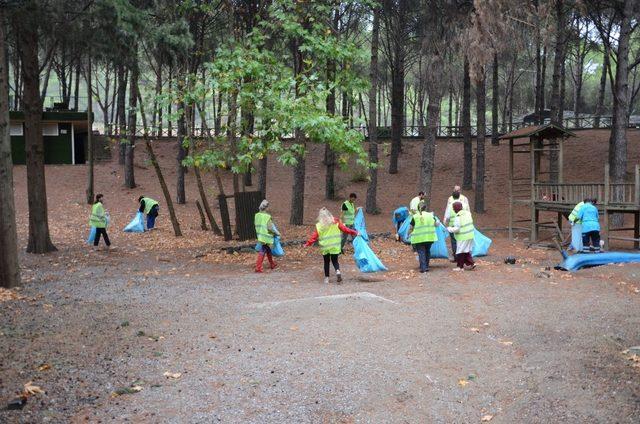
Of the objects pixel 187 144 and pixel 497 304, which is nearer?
pixel 497 304

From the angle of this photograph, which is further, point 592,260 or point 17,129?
point 17,129

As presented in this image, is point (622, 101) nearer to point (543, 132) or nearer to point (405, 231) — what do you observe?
point (543, 132)

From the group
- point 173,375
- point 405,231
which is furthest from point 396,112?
point 173,375

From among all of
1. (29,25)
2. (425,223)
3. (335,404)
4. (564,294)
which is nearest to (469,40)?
(425,223)

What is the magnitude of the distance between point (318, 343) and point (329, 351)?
0.38m

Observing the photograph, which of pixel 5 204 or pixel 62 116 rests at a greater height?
pixel 62 116

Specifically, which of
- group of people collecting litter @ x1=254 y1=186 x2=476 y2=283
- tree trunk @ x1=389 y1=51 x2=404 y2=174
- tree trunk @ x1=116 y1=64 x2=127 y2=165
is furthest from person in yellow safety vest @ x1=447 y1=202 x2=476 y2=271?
tree trunk @ x1=389 y1=51 x2=404 y2=174

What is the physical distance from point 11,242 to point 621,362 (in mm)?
9750

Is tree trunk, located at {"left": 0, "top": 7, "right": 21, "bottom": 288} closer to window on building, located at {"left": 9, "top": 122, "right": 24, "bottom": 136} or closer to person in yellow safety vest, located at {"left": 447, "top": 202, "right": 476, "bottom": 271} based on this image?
person in yellow safety vest, located at {"left": 447, "top": 202, "right": 476, "bottom": 271}

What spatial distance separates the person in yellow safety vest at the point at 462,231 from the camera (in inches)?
510

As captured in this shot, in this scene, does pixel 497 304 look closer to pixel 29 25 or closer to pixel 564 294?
pixel 564 294

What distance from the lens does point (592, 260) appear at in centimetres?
1387

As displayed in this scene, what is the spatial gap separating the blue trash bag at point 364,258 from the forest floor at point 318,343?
29cm

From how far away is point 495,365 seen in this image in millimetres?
6980
